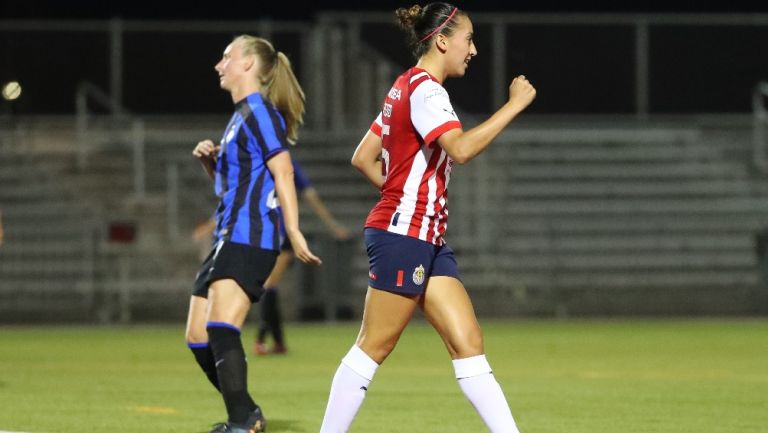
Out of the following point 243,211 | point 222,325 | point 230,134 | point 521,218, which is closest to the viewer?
point 222,325

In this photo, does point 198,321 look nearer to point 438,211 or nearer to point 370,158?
point 370,158

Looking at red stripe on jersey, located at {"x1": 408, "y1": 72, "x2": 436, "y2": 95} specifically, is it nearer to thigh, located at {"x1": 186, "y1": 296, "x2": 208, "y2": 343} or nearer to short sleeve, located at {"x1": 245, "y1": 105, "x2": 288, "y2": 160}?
short sleeve, located at {"x1": 245, "y1": 105, "x2": 288, "y2": 160}

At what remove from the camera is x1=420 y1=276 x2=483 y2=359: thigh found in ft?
20.4

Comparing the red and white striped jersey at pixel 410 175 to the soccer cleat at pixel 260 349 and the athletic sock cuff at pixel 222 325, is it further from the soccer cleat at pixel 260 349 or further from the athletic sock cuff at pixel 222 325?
the soccer cleat at pixel 260 349

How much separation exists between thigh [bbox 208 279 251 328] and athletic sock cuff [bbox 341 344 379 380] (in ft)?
3.68

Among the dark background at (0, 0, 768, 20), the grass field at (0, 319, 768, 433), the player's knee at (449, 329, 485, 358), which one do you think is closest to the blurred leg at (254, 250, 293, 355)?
the grass field at (0, 319, 768, 433)

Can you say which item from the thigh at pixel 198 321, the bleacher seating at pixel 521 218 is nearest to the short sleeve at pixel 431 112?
the thigh at pixel 198 321

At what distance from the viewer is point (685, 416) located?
8.85 meters

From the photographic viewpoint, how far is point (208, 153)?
25.0ft

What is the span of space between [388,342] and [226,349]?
50.0 inches

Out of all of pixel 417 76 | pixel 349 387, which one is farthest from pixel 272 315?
pixel 417 76

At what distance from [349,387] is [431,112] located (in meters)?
1.21

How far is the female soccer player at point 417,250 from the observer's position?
6.17 metres

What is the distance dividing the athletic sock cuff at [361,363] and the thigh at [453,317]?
320 millimetres
